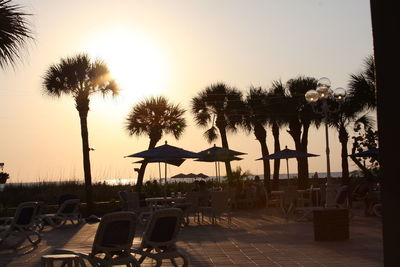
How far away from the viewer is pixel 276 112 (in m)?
35.2

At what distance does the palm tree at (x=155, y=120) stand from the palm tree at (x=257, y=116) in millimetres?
3432

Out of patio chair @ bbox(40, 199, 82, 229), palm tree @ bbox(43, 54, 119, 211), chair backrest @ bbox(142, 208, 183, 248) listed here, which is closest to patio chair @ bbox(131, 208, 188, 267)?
chair backrest @ bbox(142, 208, 183, 248)

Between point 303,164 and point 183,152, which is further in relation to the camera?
point 303,164

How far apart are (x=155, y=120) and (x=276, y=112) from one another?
6.10 meters

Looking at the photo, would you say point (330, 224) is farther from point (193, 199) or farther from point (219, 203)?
point (193, 199)

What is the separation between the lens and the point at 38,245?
13.0m

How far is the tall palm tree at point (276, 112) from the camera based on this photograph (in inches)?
1377

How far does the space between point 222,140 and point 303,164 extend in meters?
4.53

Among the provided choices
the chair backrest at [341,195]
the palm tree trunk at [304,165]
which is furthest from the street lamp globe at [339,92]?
the palm tree trunk at [304,165]

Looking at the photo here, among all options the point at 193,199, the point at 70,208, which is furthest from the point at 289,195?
the point at 70,208

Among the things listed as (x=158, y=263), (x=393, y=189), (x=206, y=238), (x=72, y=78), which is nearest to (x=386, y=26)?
(x=393, y=189)

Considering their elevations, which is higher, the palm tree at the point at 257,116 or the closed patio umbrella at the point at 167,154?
the palm tree at the point at 257,116

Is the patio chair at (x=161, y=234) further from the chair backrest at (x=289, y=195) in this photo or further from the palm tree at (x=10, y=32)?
the chair backrest at (x=289, y=195)

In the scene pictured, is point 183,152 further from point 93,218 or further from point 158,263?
point 158,263
